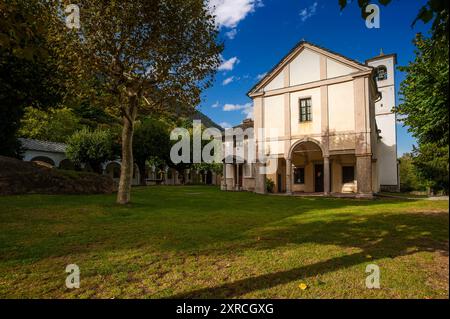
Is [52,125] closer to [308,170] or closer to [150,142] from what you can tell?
[150,142]

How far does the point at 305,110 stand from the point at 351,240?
1620cm

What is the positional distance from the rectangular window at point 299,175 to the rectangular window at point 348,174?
3431mm

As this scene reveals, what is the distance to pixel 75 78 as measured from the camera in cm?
1057

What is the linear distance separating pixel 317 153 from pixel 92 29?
62.7 feet

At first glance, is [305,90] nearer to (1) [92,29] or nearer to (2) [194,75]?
(2) [194,75]

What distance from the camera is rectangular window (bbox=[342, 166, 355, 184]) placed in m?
22.7

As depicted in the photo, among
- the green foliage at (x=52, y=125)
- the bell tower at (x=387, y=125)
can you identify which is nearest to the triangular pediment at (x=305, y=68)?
the bell tower at (x=387, y=125)

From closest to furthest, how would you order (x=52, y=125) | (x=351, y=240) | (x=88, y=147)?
(x=351, y=240) → (x=88, y=147) → (x=52, y=125)

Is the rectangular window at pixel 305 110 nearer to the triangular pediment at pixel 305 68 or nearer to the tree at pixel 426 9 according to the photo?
the triangular pediment at pixel 305 68

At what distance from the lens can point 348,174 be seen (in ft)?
75.3

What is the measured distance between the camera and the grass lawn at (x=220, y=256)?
3.46 m

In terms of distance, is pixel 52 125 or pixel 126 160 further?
pixel 52 125

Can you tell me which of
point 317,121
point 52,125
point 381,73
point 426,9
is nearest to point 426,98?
point 317,121

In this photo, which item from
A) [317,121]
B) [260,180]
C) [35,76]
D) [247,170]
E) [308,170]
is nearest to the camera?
[35,76]
